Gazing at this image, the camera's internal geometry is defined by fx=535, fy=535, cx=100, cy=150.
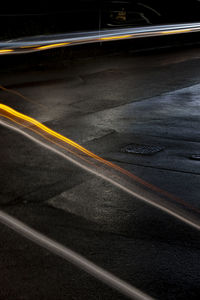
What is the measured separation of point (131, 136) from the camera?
1022 centimetres

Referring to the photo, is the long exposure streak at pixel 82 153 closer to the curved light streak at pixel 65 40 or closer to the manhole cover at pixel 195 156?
the manhole cover at pixel 195 156

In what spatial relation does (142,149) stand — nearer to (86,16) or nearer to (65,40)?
(65,40)

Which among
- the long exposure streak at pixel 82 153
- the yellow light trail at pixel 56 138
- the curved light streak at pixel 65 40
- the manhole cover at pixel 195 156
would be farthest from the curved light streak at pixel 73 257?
the curved light streak at pixel 65 40

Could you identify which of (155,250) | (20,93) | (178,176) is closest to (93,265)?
(155,250)

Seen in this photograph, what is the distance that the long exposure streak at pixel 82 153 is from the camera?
6.65 metres

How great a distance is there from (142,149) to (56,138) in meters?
1.76

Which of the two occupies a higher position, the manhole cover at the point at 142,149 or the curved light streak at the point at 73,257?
the curved light streak at the point at 73,257

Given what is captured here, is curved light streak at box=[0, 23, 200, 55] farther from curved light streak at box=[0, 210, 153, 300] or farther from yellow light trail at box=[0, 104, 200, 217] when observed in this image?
curved light streak at box=[0, 210, 153, 300]

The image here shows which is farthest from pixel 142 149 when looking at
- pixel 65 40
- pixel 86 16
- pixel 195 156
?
pixel 86 16

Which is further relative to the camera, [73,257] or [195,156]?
[195,156]

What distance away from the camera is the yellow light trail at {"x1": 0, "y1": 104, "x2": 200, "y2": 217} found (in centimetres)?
743

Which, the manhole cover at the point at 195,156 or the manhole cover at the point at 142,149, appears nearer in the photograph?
the manhole cover at the point at 195,156

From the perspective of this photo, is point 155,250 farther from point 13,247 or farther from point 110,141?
point 110,141

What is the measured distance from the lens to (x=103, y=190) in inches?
290
